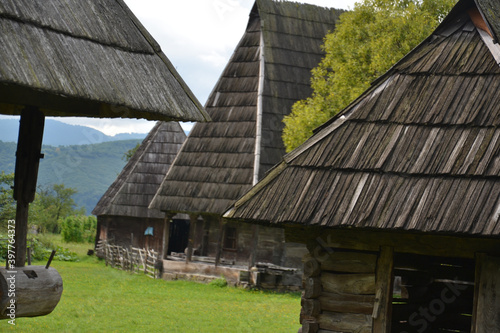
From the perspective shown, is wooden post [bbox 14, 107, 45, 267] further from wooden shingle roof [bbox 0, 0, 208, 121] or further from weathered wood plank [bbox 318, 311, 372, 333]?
weathered wood plank [bbox 318, 311, 372, 333]

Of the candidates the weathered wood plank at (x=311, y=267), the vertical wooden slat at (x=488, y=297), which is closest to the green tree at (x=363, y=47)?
the weathered wood plank at (x=311, y=267)

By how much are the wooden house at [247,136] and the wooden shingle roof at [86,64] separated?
15.3 meters

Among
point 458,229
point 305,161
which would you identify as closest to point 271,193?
point 305,161

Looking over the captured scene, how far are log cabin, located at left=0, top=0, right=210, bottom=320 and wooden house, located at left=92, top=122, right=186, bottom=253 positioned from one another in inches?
943

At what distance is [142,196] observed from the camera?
3098cm

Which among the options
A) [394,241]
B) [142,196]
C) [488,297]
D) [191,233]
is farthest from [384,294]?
[142,196]

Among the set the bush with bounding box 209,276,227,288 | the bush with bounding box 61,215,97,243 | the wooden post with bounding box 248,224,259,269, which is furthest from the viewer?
the bush with bounding box 61,215,97,243

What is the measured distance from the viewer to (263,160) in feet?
73.0

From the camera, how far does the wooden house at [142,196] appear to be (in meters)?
30.8

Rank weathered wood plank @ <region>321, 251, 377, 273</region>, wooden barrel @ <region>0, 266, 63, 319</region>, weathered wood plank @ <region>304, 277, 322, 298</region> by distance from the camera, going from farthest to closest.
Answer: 1. weathered wood plank @ <region>304, 277, 322, 298</region>
2. weathered wood plank @ <region>321, 251, 377, 273</region>
3. wooden barrel @ <region>0, 266, 63, 319</region>

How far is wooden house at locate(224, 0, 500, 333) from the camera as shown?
26.0ft

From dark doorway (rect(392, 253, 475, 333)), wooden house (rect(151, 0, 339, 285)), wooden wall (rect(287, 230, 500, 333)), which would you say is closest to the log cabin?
wooden wall (rect(287, 230, 500, 333))

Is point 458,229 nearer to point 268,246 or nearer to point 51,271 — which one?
point 51,271

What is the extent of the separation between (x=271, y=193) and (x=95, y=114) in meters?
2.77
